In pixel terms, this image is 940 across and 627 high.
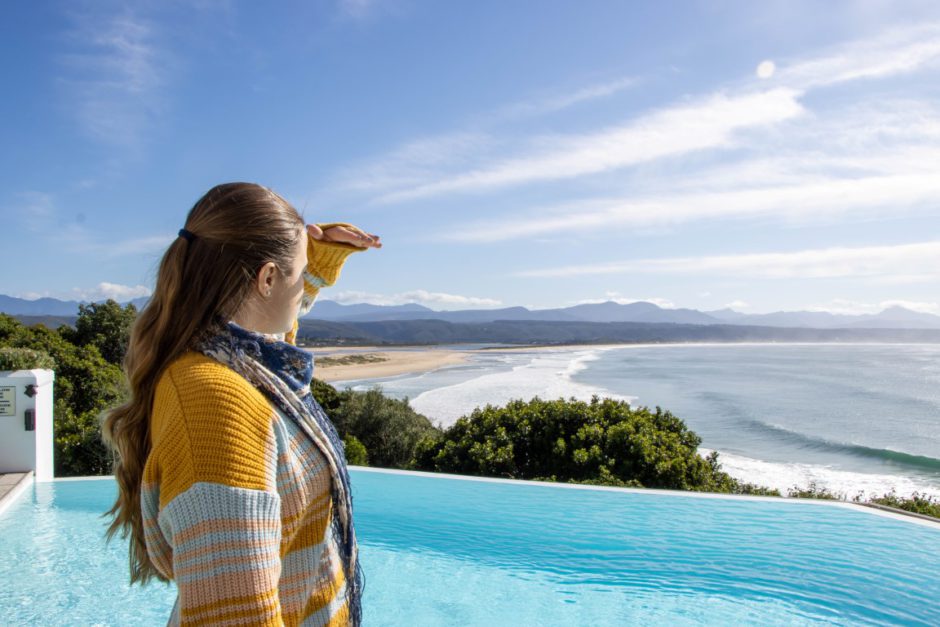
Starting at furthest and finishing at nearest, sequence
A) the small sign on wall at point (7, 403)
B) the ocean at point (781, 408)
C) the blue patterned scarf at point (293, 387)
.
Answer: the ocean at point (781, 408)
the small sign on wall at point (7, 403)
the blue patterned scarf at point (293, 387)

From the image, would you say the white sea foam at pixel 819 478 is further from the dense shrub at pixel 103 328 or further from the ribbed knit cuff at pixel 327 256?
the dense shrub at pixel 103 328

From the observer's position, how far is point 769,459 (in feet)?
48.1

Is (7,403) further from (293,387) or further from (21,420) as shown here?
(293,387)

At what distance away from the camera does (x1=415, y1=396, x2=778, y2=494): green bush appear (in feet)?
24.6

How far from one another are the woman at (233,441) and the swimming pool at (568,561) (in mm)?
3874

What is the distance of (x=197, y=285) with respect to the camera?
102 centimetres

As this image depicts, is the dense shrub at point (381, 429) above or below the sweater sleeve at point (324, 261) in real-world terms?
below

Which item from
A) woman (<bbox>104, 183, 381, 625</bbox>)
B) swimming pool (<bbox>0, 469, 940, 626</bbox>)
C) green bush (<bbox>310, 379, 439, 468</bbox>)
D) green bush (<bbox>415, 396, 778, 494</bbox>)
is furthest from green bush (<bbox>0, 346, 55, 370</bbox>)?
woman (<bbox>104, 183, 381, 625</bbox>)

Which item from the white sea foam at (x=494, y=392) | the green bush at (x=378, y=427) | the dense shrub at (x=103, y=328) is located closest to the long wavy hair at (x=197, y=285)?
the green bush at (x=378, y=427)

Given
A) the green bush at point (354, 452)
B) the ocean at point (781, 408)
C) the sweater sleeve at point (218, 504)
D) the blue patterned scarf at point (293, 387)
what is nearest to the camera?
the sweater sleeve at point (218, 504)

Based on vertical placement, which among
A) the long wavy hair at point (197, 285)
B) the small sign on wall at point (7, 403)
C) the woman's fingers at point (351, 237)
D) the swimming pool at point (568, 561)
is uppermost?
the woman's fingers at point (351, 237)

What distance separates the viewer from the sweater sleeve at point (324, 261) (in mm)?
1669

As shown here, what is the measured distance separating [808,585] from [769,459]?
35.2ft

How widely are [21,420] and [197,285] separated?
7415mm
